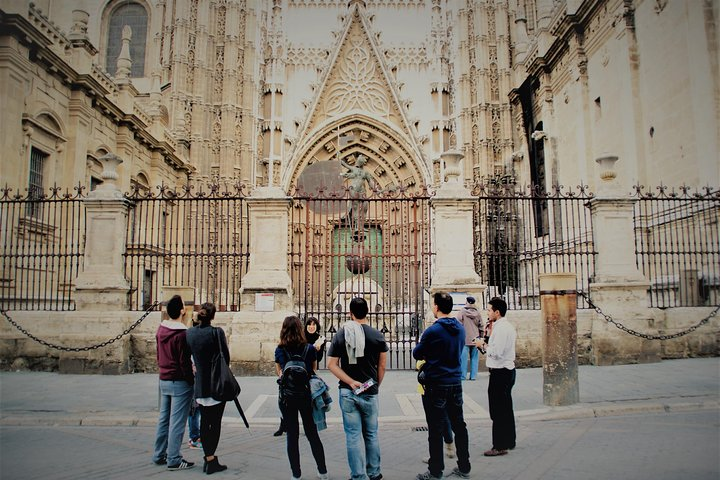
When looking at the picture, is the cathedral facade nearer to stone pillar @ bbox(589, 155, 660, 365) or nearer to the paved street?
stone pillar @ bbox(589, 155, 660, 365)

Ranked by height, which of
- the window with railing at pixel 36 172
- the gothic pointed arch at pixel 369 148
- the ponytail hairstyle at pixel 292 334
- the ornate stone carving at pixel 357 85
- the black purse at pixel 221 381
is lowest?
the black purse at pixel 221 381

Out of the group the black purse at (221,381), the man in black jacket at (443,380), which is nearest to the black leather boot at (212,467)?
the black purse at (221,381)

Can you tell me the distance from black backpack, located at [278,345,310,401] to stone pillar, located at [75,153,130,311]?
6899mm

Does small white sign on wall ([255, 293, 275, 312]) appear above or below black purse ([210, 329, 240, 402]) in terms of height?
above

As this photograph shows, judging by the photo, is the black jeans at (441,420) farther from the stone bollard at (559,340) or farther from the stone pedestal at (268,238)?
the stone pedestal at (268,238)

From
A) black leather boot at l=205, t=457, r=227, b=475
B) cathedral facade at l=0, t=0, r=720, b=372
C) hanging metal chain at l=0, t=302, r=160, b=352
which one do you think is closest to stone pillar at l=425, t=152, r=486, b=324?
cathedral facade at l=0, t=0, r=720, b=372

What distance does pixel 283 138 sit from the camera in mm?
26281

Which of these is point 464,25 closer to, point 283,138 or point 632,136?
point 283,138

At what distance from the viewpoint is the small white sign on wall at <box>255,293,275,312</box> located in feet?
31.6

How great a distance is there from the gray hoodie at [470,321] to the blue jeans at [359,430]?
5.11m

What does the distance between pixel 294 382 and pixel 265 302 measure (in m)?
5.58

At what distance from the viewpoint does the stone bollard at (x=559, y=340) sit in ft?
21.9

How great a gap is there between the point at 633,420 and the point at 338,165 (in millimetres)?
21960

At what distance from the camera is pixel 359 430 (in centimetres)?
405
